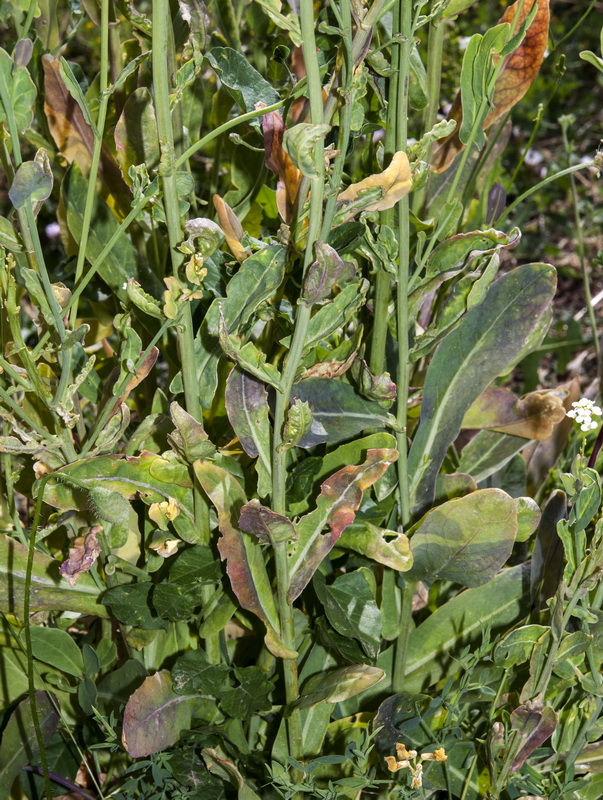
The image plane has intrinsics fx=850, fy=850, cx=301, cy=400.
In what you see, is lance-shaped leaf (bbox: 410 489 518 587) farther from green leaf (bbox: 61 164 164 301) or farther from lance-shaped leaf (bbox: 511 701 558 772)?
green leaf (bbox: 61 164 164 301)

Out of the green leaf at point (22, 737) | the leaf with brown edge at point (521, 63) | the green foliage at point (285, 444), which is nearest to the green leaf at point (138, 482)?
the green foliage at point (285, 444)

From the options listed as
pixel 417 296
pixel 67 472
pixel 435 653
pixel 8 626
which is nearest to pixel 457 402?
pixel 417 296

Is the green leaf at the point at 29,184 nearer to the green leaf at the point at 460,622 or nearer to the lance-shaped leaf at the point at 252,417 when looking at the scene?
the lance-shaped leaf at the point at 252,417

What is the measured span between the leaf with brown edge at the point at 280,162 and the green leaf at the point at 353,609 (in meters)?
0.29

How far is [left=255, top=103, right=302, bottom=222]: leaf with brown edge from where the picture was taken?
23.7 inches

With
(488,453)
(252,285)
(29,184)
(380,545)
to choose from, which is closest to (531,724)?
(380,545)

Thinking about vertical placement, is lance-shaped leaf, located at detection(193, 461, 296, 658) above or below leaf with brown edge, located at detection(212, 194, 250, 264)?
below

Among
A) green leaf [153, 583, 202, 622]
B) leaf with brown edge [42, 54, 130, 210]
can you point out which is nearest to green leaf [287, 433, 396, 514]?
green leaf [153, 583, 202, 622]

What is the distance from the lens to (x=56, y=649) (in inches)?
29.1

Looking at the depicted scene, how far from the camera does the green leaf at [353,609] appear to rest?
665 mm

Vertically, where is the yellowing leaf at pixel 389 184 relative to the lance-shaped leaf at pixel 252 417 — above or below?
above

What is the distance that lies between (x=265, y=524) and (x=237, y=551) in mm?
63

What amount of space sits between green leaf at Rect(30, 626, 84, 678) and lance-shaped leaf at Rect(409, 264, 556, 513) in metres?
0.33

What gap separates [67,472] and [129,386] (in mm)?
82
